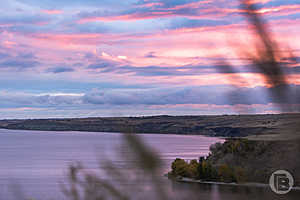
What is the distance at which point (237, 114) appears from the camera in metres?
1.14

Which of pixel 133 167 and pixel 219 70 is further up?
pixel 219 70

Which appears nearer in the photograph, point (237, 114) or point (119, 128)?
point (119, 128)

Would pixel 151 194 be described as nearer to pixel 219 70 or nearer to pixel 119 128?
pixel 119 128

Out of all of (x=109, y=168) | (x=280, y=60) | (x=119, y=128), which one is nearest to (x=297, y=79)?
(x=280, y=60)

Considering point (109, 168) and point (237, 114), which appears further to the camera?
point (109, 168)

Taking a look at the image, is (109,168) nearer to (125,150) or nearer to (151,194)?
(151,194)

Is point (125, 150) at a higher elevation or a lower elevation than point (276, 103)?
lower

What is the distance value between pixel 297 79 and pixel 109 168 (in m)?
0.52

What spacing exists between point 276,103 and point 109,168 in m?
0.46

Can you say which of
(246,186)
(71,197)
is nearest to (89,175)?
(71,197)

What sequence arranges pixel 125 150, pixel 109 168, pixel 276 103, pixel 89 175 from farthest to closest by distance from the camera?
pixel 89 175
pixel 109 168
pixel 276 103
pixel 125 150

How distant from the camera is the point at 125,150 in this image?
965 mm

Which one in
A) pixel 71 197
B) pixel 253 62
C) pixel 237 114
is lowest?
pixel 71 197

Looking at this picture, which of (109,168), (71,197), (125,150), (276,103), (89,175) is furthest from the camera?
(71,197)
